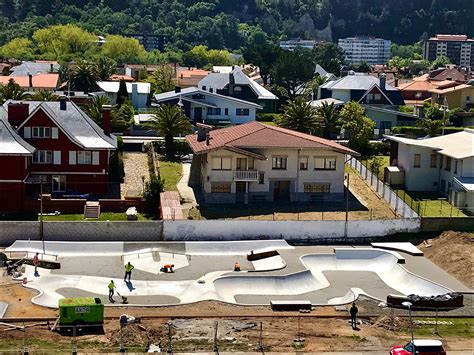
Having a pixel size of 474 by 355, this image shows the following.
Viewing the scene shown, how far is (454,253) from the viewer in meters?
46.5

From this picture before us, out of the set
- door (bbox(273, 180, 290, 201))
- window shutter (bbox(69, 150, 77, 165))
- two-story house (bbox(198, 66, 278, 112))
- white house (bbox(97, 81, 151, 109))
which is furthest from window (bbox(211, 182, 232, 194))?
white house (bbox(97, 81, 151, 109))

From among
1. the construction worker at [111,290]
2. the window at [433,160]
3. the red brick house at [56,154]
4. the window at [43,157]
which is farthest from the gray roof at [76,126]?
the window at [433,160]

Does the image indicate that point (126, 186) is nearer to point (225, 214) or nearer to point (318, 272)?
point (225, 214)

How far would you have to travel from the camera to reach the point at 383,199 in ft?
189

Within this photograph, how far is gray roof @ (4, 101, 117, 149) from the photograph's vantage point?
56.2 meters

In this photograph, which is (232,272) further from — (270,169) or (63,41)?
(63,41)

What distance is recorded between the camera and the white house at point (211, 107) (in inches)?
3410

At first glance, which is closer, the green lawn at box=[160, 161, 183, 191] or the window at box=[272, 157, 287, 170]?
the window at box=[272, 157, 287, 170]

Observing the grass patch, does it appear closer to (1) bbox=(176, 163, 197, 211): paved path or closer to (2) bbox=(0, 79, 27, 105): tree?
(1) bbox=(176, 163, 197, 211): paved path

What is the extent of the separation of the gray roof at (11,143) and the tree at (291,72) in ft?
177

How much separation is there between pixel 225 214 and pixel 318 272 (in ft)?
32.9

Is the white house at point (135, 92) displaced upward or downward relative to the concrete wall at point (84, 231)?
upward

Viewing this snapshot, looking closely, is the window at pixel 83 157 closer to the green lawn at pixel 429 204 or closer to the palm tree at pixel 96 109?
the palm tree at pixel 96 109

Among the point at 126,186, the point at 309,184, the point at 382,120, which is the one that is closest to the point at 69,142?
the point at 126,186
